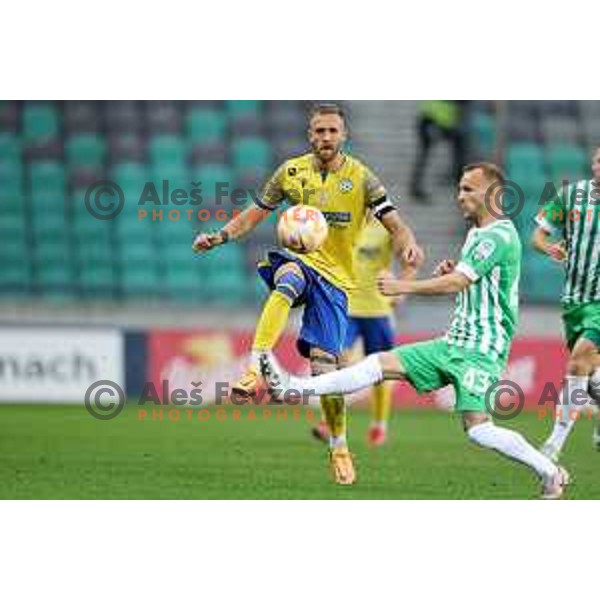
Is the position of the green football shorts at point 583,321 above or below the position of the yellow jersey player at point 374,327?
above

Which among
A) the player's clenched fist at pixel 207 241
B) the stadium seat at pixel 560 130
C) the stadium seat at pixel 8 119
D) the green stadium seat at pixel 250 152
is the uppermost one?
the stadium seat at pixel 8 119

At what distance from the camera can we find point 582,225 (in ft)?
28.1

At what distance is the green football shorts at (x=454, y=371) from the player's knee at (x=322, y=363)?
633 millimetres

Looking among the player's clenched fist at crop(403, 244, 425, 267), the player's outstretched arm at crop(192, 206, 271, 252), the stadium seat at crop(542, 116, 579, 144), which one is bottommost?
the player's clenched fist at crop(403, 244, 425, 267)

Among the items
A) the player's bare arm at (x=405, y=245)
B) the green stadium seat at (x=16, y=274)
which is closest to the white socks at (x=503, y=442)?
the player's bare arm at (x=405, y=245)

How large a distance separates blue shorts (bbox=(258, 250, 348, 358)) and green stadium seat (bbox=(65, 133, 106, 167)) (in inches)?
404

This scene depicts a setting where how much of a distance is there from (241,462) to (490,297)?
7.87 ft

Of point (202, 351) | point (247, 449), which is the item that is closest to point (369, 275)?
point (247, 449)

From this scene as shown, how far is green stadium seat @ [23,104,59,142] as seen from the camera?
707 inches

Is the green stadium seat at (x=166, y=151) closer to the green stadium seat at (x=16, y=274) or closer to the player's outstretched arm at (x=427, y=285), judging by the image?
the green stadium seat at (x=16, y=274)

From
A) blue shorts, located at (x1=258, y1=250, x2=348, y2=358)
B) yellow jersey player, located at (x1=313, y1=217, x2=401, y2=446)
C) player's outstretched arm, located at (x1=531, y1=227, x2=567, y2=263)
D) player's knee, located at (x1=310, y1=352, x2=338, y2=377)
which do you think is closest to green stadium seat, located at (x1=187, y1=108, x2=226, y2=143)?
yellow jersey player, located at (x1=313, y1=217, x2=401, y2=446)

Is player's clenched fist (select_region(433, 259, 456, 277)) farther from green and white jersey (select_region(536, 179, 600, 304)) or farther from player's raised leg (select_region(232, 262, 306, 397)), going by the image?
green and white jersey (select_region(536, 179, 600, 304))

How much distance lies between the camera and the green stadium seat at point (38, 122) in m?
18.0

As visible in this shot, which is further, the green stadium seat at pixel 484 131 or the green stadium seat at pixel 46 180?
the green stadium seat at pixel 484 131
